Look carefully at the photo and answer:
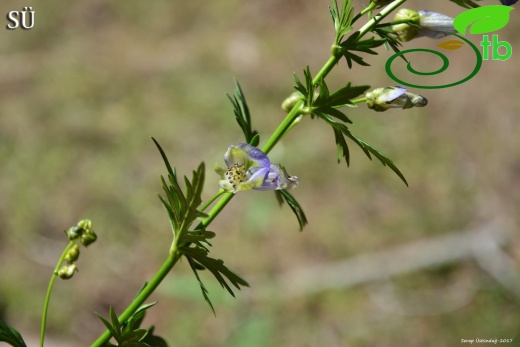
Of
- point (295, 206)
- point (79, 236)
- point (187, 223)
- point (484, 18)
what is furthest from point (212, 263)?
point (484, 18)

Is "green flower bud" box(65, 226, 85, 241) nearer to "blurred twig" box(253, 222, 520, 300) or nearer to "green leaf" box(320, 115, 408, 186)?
"green leaf" box(320, 115, 408, 186)

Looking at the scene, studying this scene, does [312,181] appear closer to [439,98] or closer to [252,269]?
[252,269]

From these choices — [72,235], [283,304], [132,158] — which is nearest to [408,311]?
[283,304]

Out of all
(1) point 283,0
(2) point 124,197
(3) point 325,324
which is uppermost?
(1) point 283,0

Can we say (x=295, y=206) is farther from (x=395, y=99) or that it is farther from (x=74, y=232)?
(x=74, y=232)

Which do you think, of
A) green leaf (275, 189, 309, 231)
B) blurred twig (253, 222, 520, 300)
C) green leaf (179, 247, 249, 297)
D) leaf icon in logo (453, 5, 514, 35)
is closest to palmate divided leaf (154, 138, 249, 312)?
green leaf (179, 247, 249, 297)

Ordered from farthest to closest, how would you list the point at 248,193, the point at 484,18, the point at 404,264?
1. the point at 248,193
2. the point at 404,264
3. the point at 484,18

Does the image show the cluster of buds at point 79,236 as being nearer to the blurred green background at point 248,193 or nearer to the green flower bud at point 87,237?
the green flower bud at point 87,237
